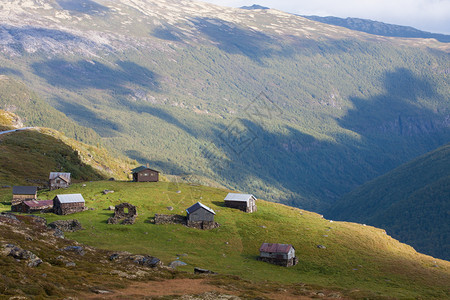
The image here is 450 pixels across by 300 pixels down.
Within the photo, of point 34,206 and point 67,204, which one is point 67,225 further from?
point 34,206

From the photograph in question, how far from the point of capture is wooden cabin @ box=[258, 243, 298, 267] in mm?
88562

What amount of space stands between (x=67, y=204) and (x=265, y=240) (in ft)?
145

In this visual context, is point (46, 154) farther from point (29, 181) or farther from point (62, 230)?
point (62, 230)

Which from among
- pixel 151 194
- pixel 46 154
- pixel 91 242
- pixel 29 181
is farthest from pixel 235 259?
pixel 46 154

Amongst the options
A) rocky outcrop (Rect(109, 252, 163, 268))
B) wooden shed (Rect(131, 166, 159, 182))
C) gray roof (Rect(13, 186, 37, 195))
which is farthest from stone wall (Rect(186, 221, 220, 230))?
wooden shed (Rect(131, 166, 159, 182))

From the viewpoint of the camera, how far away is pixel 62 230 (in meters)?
89.6

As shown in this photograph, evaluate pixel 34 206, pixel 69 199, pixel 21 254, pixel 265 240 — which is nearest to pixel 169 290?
pixel 21 254

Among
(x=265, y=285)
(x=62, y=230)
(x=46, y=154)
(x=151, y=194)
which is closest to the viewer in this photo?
(x=265, y=285)

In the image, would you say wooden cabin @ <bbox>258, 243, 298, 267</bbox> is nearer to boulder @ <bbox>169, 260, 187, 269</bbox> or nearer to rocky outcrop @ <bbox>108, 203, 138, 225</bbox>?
boulder @ <bbox>169, 260, 187, 269</bbox>

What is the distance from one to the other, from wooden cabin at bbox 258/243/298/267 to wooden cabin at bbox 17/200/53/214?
4920 centimetres

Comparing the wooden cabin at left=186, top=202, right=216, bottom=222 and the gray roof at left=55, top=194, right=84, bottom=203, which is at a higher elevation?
the wooden cabin at left=186, top=202, right=216, bottom=222

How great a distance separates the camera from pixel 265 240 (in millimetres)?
100375

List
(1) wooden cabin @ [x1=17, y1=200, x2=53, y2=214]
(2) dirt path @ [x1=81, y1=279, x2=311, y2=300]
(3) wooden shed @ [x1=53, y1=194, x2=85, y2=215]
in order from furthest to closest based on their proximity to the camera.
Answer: (1) wooden cabin @ [x1=17, y1=200, x2=53, y2=214]
(3) wooden shed @ [x1=53, y1=194, x2=85, y2=215]
(2) dirt path @ [x1=81, y1=279, x2=311, y2=300]

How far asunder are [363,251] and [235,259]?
32957 mm
